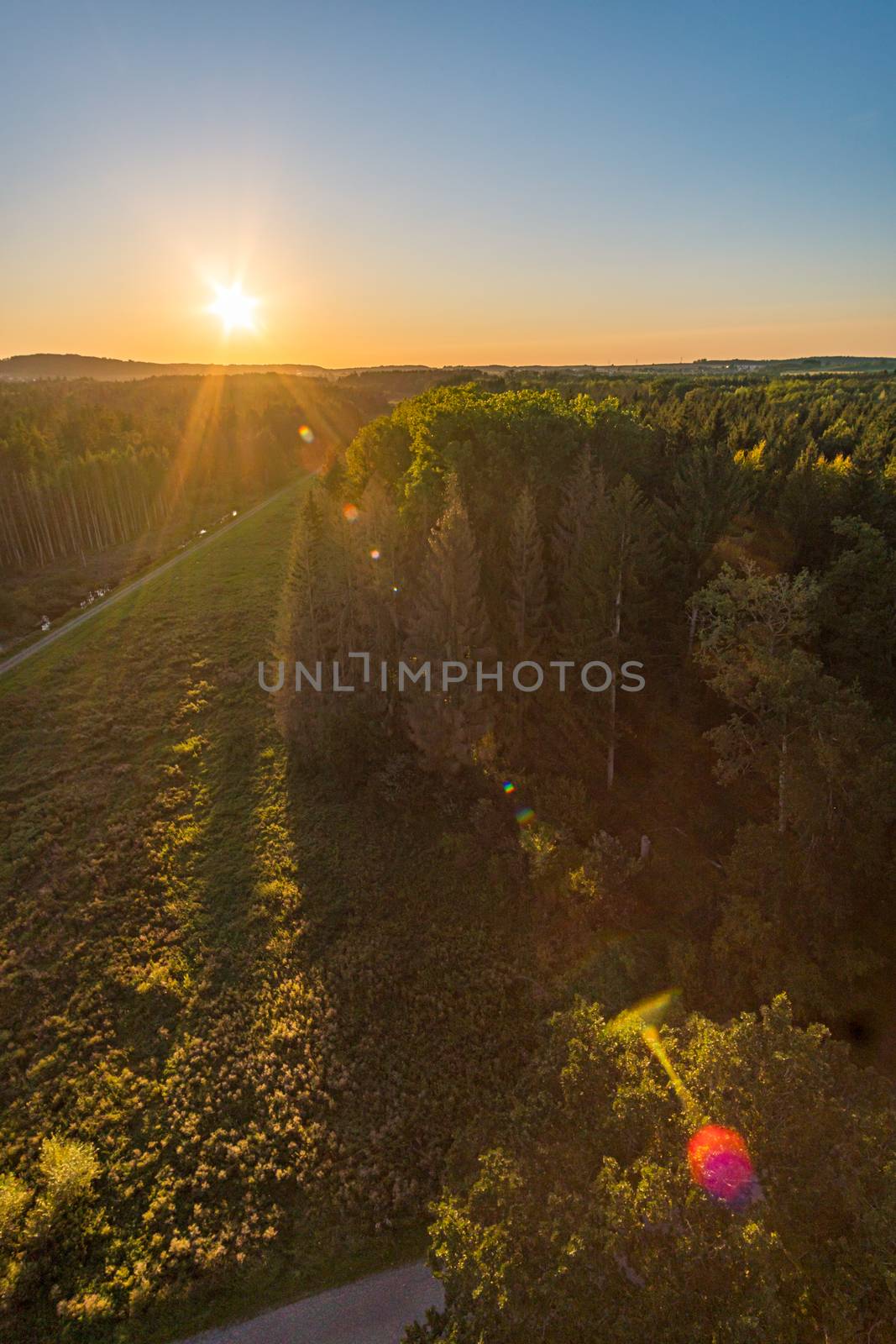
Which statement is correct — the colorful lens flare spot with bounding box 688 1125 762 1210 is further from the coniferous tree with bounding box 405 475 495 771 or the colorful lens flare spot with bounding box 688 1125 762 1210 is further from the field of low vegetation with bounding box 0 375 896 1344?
the coniferous tree with bounding box 405 475 495 771

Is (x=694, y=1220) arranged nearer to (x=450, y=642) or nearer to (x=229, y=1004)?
(x=229, y=1004)

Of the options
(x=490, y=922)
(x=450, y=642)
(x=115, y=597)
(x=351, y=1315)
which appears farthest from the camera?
(x=115, y=597)

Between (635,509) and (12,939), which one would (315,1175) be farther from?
(635,509)

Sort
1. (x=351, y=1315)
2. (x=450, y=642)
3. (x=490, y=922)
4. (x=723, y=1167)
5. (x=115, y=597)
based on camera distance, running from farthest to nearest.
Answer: (x=115, y=597)
(x=450, y=642)
(x=490, y=922)
(x=351, y=1315)
(x=723, y=1167)

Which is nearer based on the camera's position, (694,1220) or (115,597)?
(694,1220)

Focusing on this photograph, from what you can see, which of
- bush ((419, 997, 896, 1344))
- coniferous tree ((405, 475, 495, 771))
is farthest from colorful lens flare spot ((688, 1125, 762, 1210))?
coniferous tree ((405, 475, 495, 771))

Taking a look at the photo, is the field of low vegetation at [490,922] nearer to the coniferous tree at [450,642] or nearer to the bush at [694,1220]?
the bush at [694,1220]

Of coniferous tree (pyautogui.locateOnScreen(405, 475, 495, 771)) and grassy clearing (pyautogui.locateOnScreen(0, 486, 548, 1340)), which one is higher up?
coniferous tree (pyautogui.locateOnScreen(405, 475, 495, 771))

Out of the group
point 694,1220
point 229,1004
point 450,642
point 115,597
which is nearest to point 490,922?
point 229,1004

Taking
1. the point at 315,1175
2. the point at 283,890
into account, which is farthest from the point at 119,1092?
the point at 283,890
